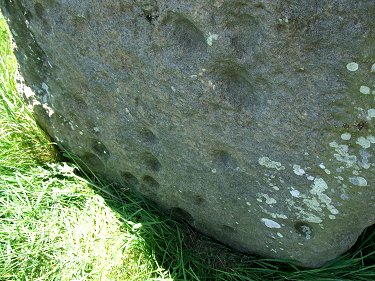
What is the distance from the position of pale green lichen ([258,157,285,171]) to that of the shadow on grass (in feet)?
1.46

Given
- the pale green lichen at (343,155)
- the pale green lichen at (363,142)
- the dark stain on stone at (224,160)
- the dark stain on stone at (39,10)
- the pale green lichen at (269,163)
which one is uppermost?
the pale green lichen at (363,142)

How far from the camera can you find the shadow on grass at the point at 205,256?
6.19ft

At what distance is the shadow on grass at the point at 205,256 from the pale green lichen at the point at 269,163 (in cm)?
44

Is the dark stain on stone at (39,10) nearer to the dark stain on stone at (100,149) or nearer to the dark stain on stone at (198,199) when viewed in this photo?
the dark stain on stone at (100,149)

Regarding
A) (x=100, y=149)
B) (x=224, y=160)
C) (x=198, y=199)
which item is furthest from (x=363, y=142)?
(x=100, y=149)

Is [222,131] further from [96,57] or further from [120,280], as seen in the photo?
[120,280]

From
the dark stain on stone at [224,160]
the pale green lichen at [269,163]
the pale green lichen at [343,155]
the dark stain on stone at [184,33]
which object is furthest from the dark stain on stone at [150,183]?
the pale green lichen at [343,155]

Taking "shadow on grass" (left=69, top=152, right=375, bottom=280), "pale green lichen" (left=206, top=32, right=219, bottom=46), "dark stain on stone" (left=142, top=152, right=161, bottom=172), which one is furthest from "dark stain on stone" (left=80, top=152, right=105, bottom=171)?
"pale green lichen" (left=206, top=32, right=219, bottom=46)

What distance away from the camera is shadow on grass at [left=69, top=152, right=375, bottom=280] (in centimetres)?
189

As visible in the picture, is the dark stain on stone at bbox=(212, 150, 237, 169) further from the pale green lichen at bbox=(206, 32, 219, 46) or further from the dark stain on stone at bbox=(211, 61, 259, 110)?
the pale green lichen at bbox=(206, 32, 219, 46)

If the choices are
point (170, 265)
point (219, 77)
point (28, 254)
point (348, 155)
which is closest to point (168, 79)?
point (219, 77)

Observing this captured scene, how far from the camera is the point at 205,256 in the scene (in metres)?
1.98

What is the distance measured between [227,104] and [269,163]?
0.71 feet

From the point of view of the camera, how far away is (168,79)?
1597 mm
